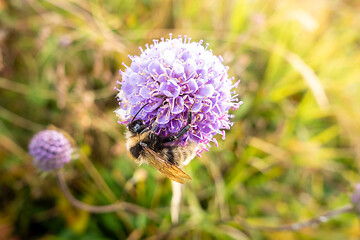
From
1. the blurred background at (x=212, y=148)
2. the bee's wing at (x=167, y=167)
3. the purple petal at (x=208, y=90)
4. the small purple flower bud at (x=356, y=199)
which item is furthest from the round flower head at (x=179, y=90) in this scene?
the small purple flower bud at (x=356, y=199)

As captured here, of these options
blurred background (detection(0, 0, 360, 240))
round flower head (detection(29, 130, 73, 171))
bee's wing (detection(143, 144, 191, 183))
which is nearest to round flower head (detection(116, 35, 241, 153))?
bee's wing (detection(143, 144, 191, 183))

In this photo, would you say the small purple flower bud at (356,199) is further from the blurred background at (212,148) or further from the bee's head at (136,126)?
the bee's head at (136,126)

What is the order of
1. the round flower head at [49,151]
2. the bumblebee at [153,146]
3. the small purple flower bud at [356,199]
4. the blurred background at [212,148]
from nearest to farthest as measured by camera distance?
the bumblebee at [153,146], the round flower head at [49,151], the small purple flower bud at [356,199], the blurred background at [212,148]

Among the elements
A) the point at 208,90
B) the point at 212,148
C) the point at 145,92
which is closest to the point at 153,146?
the point at 145,92

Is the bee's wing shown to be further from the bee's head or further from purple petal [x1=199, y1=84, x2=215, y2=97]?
purple petal [x1=199, y1=84, x2=215, y2=97]

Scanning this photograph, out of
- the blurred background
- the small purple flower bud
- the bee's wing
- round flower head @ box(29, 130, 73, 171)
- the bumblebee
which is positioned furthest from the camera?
the blurred background

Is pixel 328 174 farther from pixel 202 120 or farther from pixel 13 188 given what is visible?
pixel 13 188
